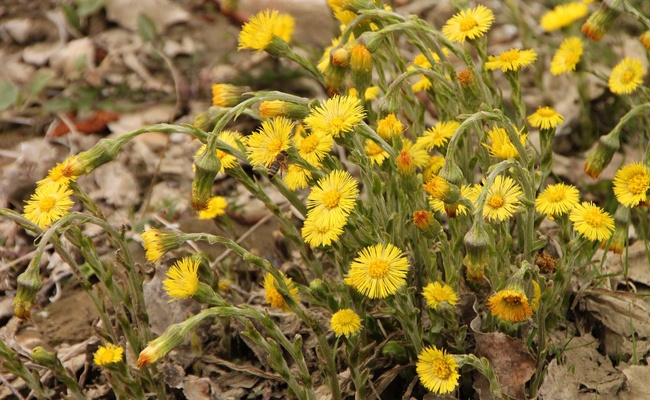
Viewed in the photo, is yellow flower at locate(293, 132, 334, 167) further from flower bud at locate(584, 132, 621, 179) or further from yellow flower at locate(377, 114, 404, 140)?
flower bud at locate(584, 132, 621, 179)

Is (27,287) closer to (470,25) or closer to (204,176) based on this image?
(204,176)

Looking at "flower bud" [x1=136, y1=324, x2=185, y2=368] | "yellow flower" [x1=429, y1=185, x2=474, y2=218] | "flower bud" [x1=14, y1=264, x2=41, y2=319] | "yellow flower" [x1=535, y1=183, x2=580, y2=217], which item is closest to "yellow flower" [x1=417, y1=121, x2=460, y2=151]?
"yellow flower" [x1=429, y1=185, x2=474, y2=218]

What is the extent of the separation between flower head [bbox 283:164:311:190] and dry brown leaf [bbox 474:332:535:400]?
2.18ft

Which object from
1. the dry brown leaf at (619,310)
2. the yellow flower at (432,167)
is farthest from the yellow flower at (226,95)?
the dry brown leaf at (619,310)

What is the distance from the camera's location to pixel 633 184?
2211 millimetres

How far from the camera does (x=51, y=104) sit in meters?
3.75

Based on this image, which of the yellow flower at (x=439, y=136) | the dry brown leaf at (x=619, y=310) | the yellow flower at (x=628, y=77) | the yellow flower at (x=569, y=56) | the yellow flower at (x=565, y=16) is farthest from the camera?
the yellow flower at (x=565, y=16)

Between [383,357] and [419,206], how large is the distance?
50 centimetres

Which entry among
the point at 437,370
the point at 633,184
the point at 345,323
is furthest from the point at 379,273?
the point at 633,184

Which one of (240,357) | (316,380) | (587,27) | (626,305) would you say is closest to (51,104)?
(240,357)

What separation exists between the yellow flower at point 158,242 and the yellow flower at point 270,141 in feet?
0.99

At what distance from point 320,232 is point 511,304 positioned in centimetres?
52

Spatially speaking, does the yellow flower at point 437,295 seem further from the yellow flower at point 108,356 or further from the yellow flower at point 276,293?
the yellow flower at point 108,356

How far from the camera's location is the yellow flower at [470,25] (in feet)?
7.33
